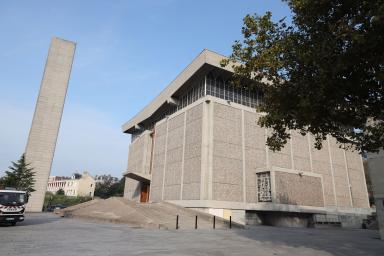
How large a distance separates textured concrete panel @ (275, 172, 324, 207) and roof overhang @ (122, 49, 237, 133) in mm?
15650

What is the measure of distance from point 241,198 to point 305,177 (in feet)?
31.6

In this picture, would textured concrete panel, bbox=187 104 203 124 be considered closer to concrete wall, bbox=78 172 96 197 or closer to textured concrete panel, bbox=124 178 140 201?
textured concrete panel, bbox=124 178 140 201

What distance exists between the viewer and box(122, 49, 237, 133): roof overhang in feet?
121

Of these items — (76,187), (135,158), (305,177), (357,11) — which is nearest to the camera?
(357,11)

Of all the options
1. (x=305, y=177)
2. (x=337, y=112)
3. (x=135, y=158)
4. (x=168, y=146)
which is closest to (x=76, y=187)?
(x=135, y=158)

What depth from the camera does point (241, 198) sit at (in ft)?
116

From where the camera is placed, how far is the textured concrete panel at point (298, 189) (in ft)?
116

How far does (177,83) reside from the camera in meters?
43.5

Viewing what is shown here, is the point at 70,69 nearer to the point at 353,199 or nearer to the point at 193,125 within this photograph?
the point at 193,125

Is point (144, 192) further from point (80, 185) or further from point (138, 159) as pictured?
point (80, 185)

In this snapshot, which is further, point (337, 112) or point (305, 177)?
point (305, 177)

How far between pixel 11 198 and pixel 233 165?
24.5 m

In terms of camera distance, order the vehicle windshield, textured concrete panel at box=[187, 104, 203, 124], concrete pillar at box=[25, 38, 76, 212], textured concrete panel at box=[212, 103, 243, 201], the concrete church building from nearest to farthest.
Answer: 1. the vehicle windshield
2. textured concrete panel at box=[212, 103, 243, 201]
3. the concrete church building
4. textured concrete panel at box=[187, 104, 203, 124]
5. concrete pillar at box=[25, 38, 76, 212]

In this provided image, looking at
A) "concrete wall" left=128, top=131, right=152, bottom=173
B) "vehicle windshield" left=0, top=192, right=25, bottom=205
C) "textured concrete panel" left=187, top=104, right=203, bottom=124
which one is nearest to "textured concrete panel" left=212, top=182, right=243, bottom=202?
"textured concrete panel" left=187, top=104, right=203, bottom=124
